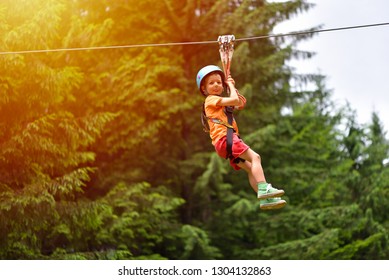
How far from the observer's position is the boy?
458 cm

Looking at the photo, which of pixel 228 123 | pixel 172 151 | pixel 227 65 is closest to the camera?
pixel 228 123

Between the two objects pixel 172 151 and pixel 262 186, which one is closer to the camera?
pixel 262 186

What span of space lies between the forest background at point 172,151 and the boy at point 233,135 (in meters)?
6.65

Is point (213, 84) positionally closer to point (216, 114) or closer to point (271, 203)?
point (216, 114)

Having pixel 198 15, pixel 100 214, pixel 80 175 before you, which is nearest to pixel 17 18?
pixel 80 175

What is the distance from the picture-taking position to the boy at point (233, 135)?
15.0ft

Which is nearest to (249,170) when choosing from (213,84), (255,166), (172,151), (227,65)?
(255,166)

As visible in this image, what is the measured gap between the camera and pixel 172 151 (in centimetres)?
1543

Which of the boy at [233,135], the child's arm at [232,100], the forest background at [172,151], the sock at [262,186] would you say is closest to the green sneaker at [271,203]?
the boy at [233,135]

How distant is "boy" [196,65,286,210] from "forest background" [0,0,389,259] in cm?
665

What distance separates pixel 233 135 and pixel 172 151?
1073 cm

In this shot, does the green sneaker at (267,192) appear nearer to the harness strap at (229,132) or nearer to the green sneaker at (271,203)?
the green sneaker at (271,203)

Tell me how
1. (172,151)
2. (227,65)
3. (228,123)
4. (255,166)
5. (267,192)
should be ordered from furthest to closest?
(172,151)
(227,65)
(228,123)
(255,166)
(267,192)

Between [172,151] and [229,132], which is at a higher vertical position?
[172,151]
